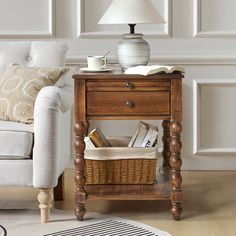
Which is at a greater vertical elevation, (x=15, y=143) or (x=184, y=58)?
(x=184, y=58)

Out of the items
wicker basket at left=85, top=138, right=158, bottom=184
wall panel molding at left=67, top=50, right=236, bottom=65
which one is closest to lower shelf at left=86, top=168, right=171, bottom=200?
wicker basket at left=85, top=138, right=158, bottom=184

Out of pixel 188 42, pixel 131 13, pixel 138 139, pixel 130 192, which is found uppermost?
pixel 131 13

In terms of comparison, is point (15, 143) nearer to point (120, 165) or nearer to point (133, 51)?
point (120, 165)

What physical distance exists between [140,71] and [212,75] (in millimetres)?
1206

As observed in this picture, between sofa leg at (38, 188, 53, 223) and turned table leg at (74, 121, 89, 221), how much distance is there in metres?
0.13

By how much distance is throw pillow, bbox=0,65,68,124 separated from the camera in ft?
11.0

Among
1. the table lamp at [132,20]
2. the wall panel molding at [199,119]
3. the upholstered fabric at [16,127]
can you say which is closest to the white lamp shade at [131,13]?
the table lamp at [132,20]

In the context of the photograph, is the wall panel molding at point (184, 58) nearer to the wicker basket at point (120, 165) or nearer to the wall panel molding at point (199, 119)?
the wall panel molding at point (199, 119)

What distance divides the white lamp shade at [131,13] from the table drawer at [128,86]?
0.98 feet

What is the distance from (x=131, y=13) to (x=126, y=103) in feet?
1.41

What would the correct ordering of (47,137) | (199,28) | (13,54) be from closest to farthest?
1. (47,137)
2. (13,54)
3. (199,28)

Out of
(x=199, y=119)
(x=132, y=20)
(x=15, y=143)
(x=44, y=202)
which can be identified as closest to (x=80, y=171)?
(x=44, y=202)

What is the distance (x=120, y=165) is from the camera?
11.0 feet

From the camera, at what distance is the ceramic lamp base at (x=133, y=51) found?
3371 millimetres
